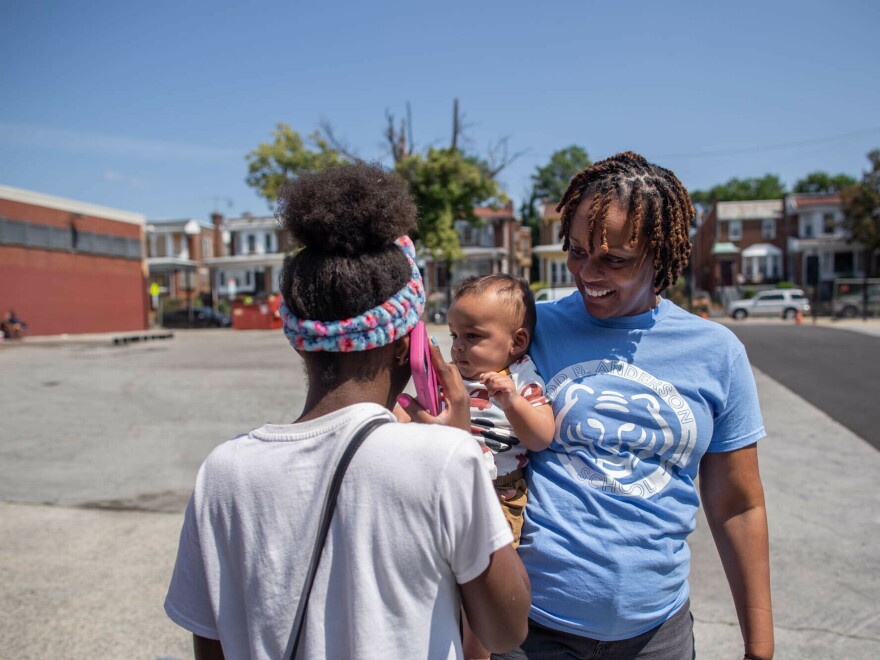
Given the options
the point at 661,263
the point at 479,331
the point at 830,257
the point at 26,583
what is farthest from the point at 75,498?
the point at 830,257

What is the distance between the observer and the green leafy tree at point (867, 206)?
41906 millimetres

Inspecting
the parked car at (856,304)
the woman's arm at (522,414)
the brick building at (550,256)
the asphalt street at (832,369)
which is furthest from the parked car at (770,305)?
the woman's arm at (522,414)

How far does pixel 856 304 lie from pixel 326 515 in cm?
3833

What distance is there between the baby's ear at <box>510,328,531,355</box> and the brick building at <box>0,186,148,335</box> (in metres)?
35.4

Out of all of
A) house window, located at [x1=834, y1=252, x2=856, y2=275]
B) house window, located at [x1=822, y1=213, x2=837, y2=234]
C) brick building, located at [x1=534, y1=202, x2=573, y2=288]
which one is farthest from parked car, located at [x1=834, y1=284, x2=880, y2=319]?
brick building, located at [x1=534, y1=202, x2=573, y2=288]

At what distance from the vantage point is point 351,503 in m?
1.20

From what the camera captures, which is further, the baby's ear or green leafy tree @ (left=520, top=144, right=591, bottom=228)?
green leafy tree @ (left=520, top=144, right=591, bottom=228)

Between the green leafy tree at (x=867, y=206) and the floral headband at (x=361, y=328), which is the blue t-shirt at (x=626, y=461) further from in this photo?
the green leafy tree at (x=867, y=206)

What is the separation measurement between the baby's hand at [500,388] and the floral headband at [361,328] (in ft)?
1.47

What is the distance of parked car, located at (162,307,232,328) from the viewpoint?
3872 centimetres

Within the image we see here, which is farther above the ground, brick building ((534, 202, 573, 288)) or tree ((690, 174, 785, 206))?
tree ((690, 174, 785, 206))

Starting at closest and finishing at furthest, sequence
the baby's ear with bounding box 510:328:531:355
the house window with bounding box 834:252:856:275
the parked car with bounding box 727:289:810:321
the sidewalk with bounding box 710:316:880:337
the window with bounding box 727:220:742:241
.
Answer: the baby's ear with bounding box 510:328:531:355 → the sidewalk with bounding box 710:316:880:337 → the parked car with bounding box 727:289:810:321 → the house window with bounding box 834:252:856:275 → the window with bounding box 727:220:742:241

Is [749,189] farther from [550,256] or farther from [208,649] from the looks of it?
[208,649]

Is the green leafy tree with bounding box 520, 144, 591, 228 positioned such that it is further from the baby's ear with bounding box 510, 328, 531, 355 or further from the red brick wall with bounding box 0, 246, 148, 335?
the baby's ear with bounding box 510, 328, 531, 355
